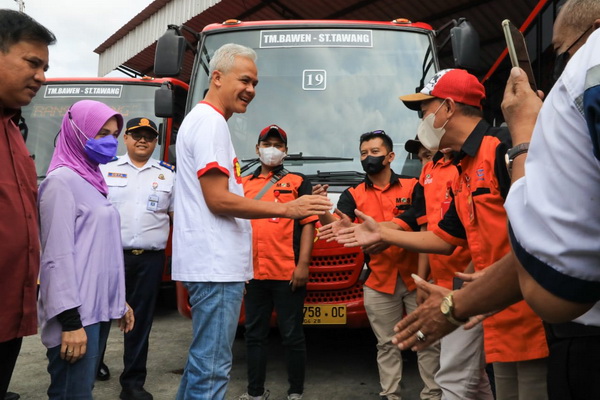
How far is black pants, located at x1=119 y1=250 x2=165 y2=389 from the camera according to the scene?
3.65 m

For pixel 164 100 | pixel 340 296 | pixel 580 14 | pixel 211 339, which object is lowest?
pixel 340 296

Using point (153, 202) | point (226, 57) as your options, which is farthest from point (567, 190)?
point (153, 202)

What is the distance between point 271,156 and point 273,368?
1.88m

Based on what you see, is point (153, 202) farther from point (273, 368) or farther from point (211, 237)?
point (211, 237)

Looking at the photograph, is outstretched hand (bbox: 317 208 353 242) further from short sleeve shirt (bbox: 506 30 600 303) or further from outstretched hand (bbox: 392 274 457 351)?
short sleeve shirt (bbox: 506 30 600 303)

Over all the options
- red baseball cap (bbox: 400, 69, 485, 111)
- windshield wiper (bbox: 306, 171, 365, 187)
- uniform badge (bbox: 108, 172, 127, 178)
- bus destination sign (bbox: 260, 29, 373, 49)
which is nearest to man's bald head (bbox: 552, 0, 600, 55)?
red baseball cap (bbox: 400, 69, 485, 111)

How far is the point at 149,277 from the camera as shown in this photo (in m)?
3.82

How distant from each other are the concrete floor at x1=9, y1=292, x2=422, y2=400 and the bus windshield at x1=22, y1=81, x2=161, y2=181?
2.41 metres

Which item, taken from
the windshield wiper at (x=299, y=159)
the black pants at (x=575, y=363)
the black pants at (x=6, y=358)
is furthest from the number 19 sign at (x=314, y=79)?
the black pants at (x=575, y=363)

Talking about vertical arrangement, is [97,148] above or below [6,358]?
above

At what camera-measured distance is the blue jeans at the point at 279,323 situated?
3.56 metres

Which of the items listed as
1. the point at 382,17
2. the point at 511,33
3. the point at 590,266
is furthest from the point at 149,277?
the point at 382,17

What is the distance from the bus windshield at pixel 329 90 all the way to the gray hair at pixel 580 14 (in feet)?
8.18

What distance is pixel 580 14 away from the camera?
1.56 metres
